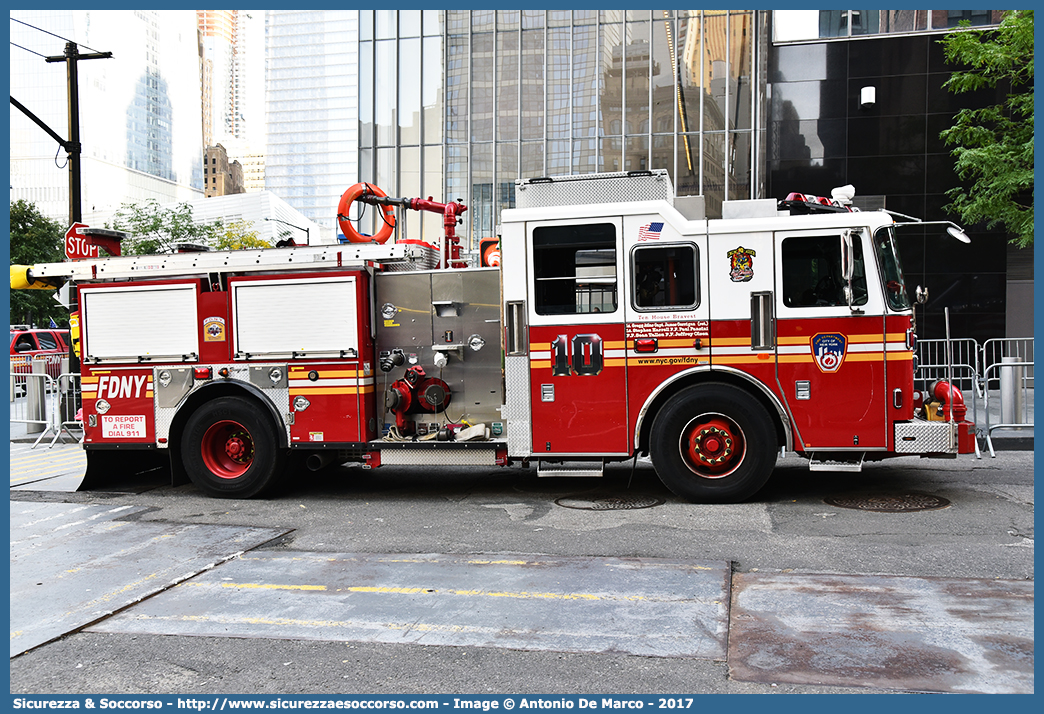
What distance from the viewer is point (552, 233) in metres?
8.23

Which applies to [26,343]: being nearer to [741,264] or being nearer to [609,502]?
[609,502]

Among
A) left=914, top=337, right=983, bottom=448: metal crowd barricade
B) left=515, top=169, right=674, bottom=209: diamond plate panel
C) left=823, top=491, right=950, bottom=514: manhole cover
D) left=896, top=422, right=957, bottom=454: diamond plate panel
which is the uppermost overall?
left=515, top=169, right=674, bottom=209: diamond plate panel

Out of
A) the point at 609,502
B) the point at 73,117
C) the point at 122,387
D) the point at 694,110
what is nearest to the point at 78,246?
the point at 122,387

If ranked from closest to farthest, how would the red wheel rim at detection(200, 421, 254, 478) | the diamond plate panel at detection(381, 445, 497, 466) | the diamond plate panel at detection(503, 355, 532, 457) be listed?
the diamond plate panel at detection(503, 355, 532, 457), the diamond plate panel at detection(381, 445, 497, 466), the red wheel rim at detection(200, 421, 254, 478)

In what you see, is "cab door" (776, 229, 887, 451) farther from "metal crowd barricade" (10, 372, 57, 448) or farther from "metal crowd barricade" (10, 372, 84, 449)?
"metal crowd barricade" (10, 372, 57, 448)

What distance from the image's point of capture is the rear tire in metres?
9.02

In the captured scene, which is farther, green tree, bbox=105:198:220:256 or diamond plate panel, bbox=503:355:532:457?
green tree, bbox=105:198:220:256

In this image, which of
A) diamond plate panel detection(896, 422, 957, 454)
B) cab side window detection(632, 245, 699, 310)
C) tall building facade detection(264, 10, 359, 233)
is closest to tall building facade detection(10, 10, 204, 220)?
cab side window detection(632, 245, 699, 310)

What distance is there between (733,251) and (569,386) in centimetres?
201

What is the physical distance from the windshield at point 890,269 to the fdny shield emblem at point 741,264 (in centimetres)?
111

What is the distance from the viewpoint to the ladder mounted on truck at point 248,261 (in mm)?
8820

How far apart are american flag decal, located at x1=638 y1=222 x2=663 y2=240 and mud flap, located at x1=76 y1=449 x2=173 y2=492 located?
595cm

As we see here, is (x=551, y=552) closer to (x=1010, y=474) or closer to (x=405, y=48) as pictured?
(x=1010, y=474)

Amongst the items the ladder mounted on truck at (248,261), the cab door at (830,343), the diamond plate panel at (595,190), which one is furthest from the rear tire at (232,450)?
the cab door at (830,343)
